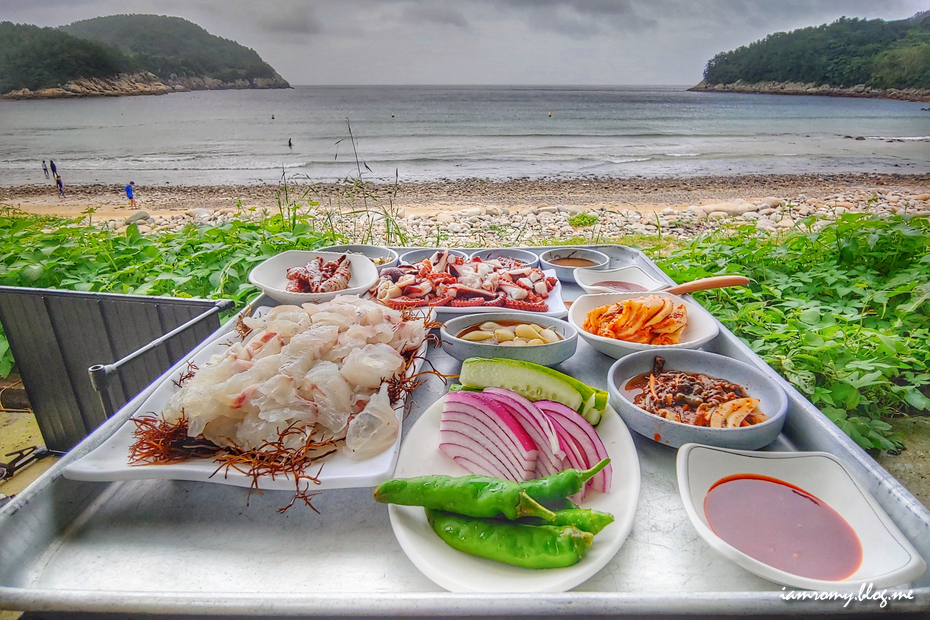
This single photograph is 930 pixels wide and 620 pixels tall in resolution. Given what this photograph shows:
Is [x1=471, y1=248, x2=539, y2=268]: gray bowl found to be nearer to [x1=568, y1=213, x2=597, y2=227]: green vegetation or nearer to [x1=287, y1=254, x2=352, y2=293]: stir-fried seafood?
[x1=287, y1=254, x2=352, y2=293]: stir-fried seafood

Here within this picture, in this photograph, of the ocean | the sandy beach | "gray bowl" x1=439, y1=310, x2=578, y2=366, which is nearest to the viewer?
"gray bowl" x1=439, y1=310, x2=578, y2=366

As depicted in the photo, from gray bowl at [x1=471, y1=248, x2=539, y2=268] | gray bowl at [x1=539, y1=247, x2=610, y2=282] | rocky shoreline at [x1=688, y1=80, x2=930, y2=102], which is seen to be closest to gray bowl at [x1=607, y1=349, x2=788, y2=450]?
gray bowl at [x1=539, y1=247, x2=610, y2=282]

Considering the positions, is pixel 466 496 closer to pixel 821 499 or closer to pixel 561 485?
pixel 561 485

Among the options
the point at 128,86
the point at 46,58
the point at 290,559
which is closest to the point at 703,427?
the point at 290,559

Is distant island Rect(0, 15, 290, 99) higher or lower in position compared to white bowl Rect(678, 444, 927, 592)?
higher

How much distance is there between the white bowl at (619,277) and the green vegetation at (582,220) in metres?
7.76

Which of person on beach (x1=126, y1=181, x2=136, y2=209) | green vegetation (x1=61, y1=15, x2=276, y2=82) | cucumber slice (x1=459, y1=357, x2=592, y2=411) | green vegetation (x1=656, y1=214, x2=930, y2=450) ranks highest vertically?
green vegetation (x1=61, y1=15, x2=276, y2=82)

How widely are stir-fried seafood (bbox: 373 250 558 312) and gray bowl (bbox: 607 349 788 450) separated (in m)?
0.70

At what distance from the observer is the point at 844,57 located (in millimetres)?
46344

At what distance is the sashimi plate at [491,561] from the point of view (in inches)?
38.6

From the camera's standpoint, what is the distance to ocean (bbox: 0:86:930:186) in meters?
20.2

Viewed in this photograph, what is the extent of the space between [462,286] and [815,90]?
69.5 meters

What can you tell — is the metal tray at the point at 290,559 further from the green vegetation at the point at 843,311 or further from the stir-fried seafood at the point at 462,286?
the green vegetation at the point at 843,311

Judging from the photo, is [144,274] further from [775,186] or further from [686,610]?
[775,186]
